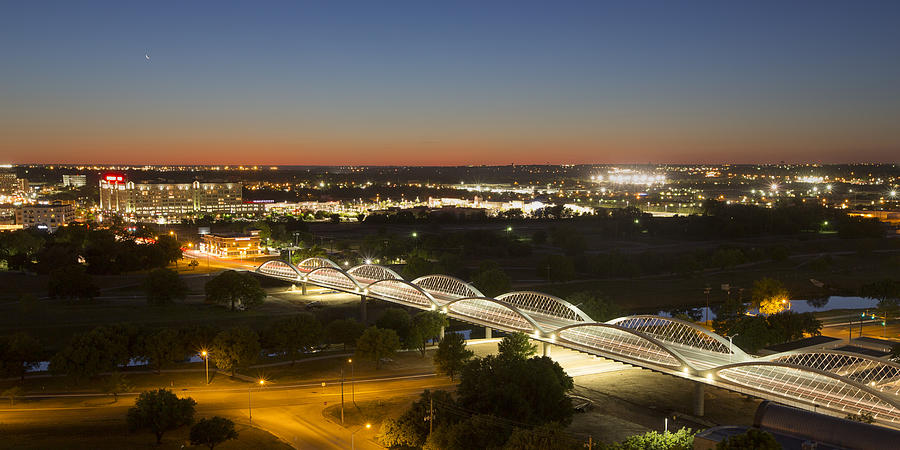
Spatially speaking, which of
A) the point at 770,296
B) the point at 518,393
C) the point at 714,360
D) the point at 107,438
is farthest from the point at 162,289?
the point at 770,296

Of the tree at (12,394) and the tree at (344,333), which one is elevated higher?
the tree at (344,333)

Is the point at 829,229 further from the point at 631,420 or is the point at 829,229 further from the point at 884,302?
the point at 631,420

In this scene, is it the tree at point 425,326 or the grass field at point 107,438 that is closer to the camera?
the grass field at point 107,438

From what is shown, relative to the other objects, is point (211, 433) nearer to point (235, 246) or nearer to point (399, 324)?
point (399, 324)

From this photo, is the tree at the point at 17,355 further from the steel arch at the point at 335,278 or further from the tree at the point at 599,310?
the tree at the point at 599,310

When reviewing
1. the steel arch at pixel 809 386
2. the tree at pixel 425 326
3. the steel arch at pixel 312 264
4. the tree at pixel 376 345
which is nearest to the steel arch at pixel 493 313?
the tree at pixel 425 326

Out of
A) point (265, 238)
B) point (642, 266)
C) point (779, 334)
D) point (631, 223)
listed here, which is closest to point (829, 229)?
point (631, 223)
